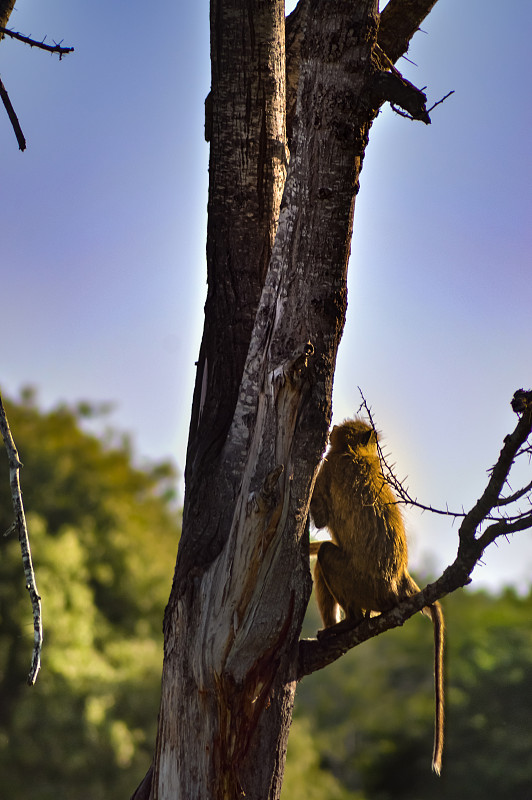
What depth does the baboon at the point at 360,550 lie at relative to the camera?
4.09 metres

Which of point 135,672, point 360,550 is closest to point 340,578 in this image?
point 360,550

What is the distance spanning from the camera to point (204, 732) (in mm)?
3217

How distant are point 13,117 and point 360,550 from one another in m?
2.58

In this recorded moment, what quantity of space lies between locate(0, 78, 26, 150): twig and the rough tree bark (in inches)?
A: 36.0

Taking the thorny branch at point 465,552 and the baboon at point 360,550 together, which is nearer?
the thorny branch at point 465,552

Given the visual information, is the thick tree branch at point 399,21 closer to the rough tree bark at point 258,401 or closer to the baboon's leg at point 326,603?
the rough tree bark at point 258,401

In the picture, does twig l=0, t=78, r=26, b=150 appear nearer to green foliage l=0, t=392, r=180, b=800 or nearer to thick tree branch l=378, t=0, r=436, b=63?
thick tree branch l=378, t=0, r=436, b=63

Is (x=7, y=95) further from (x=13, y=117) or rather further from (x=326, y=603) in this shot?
(x=326, y=603)

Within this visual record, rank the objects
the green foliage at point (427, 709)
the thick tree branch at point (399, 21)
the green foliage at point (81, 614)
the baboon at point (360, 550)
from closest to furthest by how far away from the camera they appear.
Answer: the baboon at point (360, 550) → the thick tree branch at point (399, 21) → the green foliage at point (81, 614) → the green foliage at point (427, 709)

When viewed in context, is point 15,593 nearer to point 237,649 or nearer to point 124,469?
point 124,469

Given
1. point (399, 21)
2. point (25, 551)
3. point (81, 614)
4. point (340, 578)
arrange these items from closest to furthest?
1. point (25, 551)
2. point (340, 578)
3. point (399, 21)
4. point (81, 614)

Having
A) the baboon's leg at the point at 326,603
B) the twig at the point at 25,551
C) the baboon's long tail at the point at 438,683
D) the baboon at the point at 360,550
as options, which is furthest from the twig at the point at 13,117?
the baboon's long tail at the point at 438,683

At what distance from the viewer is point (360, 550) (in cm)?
420

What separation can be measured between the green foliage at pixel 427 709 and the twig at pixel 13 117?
18.0 m
